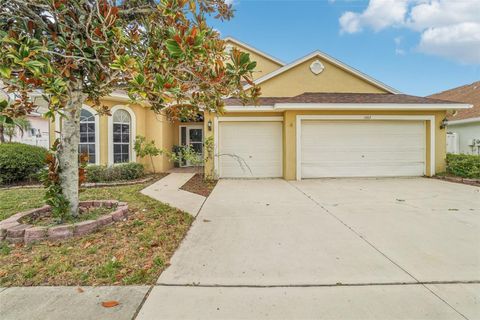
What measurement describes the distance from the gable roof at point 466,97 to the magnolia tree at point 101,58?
15.3m

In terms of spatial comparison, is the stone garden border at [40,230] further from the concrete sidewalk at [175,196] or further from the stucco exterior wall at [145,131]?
the stucco exterior wall at [145,131]

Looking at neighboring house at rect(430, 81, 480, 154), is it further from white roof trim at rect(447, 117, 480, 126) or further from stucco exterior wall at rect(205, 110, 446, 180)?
stucco exterior wall at rect(205, 110, 446, 180)

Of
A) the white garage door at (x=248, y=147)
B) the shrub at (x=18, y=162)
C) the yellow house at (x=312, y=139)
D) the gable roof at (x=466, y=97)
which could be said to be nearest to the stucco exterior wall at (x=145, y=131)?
the yellow house at (x=312, y=139)

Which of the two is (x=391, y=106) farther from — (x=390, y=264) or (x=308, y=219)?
(x=390, y=264)

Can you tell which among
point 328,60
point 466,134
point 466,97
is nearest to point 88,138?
point 328,60

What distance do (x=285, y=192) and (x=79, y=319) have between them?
5828 mm

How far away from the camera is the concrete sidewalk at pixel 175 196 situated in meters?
5.55

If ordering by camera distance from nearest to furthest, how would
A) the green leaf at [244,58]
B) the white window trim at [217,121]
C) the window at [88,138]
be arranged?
the green leaf at [244,58] → the white window trim at [217,121] → the window at [88,138]

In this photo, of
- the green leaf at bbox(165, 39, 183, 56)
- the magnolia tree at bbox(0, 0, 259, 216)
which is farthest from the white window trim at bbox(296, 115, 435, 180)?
the green leaf at bbox(165, 39, 183, 56)

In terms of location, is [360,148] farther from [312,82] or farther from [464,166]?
[312,82]

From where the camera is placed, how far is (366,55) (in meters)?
13.1

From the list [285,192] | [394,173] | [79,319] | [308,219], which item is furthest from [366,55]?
[79,319]

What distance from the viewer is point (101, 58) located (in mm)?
3371

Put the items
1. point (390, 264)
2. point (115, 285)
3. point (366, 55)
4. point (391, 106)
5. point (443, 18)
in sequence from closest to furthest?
point (115, 285), point (390, 264), point (443, 18), point (391, 106), point (366, 55)
